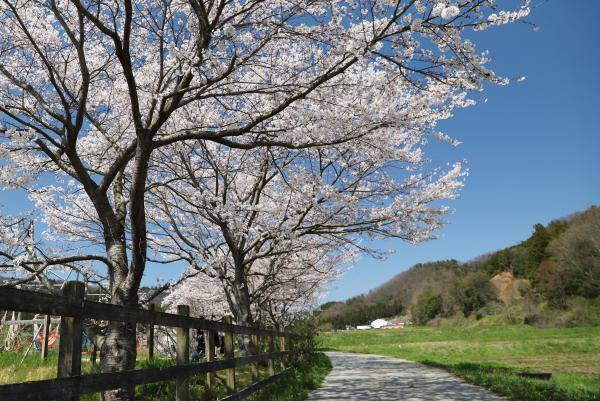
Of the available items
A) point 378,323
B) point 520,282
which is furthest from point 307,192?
point 378,323

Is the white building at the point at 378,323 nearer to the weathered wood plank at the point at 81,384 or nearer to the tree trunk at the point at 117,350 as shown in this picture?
the tree trunk at the point at 117,350

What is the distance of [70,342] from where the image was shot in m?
3.07

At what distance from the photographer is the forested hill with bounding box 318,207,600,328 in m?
52.1

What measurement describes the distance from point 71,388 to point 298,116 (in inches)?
244

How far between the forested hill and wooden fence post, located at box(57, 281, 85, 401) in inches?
1476

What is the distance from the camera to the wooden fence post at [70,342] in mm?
3025

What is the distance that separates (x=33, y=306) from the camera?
8.84 ft

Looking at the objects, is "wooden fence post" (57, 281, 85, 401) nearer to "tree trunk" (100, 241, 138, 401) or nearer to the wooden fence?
the wooden fence

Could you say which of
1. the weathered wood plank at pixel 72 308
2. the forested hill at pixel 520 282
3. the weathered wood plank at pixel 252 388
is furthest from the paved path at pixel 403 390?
the forested hill at pixel 520 282

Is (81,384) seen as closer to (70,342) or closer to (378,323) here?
(70,342)

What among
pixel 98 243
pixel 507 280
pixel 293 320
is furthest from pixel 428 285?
pixel 98 243

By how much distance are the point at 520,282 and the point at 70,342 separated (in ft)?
291

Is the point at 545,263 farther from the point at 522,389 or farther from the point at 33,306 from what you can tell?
the point at 33,306

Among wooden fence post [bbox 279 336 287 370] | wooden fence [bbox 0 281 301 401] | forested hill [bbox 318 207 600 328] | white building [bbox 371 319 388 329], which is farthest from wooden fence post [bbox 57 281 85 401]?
white building [bbox 371 319 388 329]
